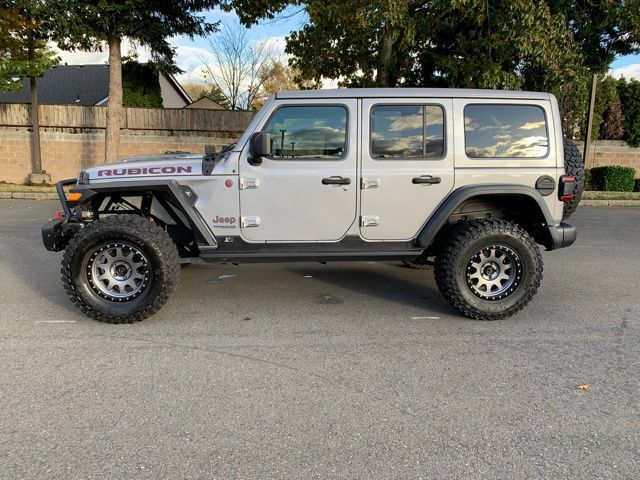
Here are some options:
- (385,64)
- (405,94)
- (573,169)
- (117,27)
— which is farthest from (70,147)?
(573,169)

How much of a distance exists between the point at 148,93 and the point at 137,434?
18.9 m

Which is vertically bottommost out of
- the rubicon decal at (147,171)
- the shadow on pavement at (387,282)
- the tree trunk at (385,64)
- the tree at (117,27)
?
the shadow on pavement at (387,282)

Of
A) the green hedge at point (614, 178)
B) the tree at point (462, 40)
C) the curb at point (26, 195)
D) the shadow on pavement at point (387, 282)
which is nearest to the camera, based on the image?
the shadow on pavement at point (387, 282)

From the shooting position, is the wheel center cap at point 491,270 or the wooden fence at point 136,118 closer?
the wheel center cap at point 491,270

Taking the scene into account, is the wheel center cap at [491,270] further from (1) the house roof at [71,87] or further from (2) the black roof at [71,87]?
(2) the black roof at [71,87]

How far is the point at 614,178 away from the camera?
1650 cm

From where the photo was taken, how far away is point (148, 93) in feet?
63.8

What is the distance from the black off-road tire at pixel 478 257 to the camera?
181 inches

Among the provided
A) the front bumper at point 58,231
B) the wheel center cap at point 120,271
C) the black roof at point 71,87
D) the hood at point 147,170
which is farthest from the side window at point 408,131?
the black roof at point 71,87

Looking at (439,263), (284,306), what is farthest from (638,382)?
(284,306)

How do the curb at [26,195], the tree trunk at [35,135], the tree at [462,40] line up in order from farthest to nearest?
the tree trunk at [35,135] → the curb at [26,195] → the tree at [462,40]

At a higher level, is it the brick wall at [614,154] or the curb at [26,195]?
the brick wall at [614,154]

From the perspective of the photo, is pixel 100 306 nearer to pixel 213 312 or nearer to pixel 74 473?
pixel 213 312

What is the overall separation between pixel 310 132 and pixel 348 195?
26.9 inches
